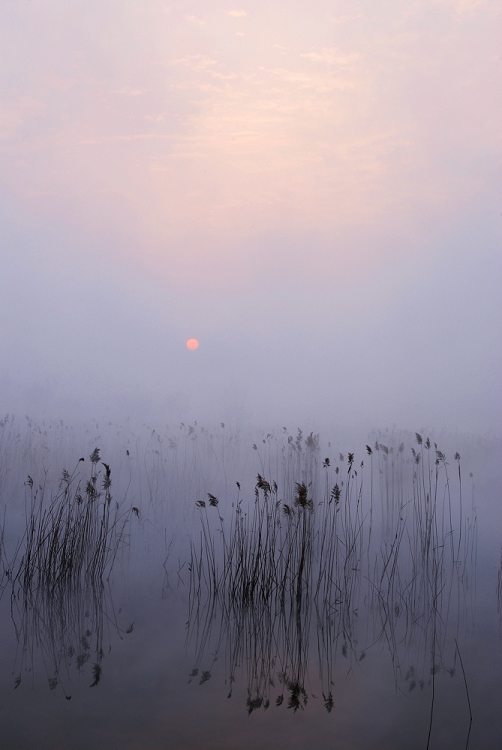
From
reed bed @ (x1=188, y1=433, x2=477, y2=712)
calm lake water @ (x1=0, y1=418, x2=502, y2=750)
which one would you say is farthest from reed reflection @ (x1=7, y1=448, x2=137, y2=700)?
reed bed @ (x1=188, y1=433, x2=477, y2=712)

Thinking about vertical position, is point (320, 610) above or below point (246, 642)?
above

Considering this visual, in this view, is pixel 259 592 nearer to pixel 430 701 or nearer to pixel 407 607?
pixel 407 607

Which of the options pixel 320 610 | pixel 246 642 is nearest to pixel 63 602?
pixel 246 642

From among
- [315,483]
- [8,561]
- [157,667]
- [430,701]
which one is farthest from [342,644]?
[315,483]

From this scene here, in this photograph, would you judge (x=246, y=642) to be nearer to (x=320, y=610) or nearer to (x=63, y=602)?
(x=320, y=610)

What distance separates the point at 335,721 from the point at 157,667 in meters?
1.00

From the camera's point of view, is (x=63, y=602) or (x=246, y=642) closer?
(x=246, y=642)

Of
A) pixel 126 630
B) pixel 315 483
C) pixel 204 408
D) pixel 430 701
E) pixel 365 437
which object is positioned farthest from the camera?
pixel 204 408

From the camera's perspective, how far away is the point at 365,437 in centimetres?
1664

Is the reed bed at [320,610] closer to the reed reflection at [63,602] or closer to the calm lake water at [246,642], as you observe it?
the calm lake water at [246,642]

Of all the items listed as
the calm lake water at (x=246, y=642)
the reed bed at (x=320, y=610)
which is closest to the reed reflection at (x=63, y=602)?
the calm lake water at (x=246, y=642)

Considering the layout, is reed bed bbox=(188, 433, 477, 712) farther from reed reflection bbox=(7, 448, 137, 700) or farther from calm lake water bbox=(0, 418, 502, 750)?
reed reflection bbox=(7, 448, 137, 700)

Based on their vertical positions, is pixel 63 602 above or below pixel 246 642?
above

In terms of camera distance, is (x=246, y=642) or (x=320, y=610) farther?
(x=320, y=610)
